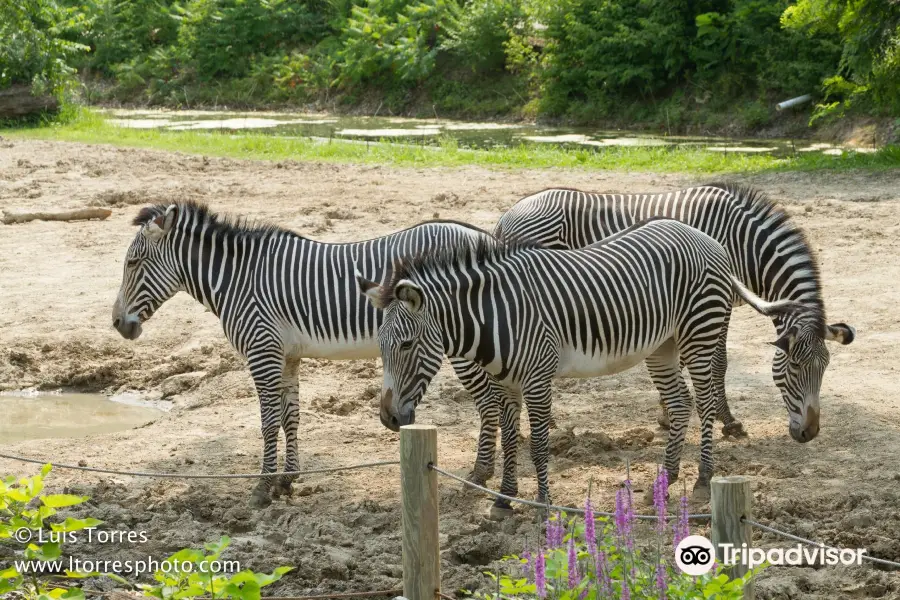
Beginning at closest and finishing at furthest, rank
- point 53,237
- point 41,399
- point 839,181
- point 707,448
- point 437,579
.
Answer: point 437,579
point 707,448
point 41,399
point 53,237
point 839,181

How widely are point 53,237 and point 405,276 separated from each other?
8.66 m

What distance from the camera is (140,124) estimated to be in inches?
1067

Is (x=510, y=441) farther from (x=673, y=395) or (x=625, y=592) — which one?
(x=625, y=592)

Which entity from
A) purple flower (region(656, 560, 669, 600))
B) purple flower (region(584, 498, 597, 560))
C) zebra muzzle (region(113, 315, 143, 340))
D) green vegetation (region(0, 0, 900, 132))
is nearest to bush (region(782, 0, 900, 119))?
green vegetation (region(0, 0, 900, 132))

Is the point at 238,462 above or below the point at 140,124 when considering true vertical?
below

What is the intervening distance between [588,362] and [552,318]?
1.19 feet

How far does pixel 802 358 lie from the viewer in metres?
6.55

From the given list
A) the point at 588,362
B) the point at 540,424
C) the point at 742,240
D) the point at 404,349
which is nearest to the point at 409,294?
the point at 404,349

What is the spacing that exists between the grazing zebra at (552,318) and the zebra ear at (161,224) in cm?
176

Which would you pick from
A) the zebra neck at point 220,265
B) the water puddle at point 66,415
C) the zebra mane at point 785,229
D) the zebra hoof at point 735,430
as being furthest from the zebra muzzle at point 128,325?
the zebra mane at point 785,229

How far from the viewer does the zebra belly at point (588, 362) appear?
6.18 m

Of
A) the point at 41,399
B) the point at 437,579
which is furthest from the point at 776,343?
the point at 41,399

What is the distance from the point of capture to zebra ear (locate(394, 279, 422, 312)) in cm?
564

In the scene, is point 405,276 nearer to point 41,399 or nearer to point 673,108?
point 41,399
